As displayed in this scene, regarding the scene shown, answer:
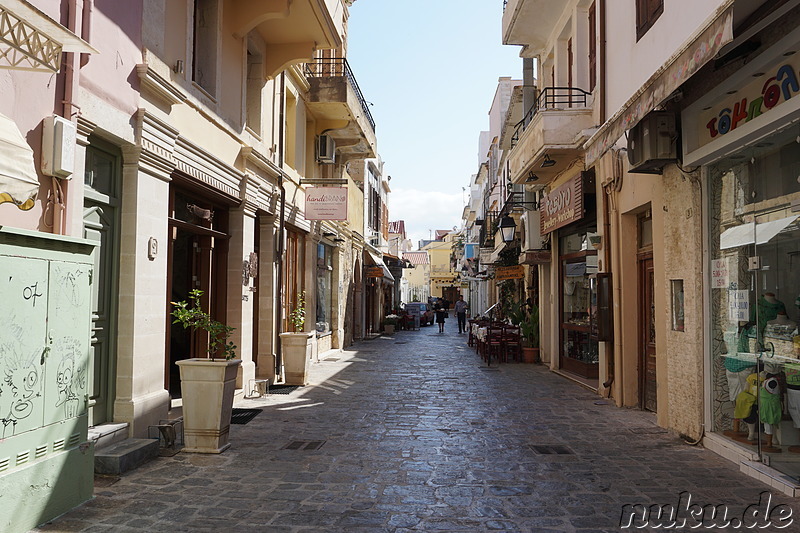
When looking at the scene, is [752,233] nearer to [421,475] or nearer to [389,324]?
[421,475]

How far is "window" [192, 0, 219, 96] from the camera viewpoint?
889 centimetres

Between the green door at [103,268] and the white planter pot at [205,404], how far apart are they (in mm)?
732

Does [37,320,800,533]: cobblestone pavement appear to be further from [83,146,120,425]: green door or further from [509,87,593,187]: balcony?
[509,87,593,187]: balcony

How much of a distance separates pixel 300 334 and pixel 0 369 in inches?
312

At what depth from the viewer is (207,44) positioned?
8.97 m

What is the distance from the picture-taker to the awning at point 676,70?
4562 millimetres

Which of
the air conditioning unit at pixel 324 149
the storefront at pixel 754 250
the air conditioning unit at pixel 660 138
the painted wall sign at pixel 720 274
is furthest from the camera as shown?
the air conditioning unit at pixel 324 149

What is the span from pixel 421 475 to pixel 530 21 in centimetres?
1065

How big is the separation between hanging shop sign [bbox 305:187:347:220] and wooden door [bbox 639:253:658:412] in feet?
21.5

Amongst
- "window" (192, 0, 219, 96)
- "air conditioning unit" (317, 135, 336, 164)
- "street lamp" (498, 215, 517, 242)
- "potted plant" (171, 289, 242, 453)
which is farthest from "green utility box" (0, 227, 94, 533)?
"street lamp" (498, 215, 517, 242)

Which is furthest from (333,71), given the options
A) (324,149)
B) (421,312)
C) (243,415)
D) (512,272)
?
(421,312)

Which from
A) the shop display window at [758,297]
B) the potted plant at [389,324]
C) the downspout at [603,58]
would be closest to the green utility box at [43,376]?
the shop display window at [758,297]

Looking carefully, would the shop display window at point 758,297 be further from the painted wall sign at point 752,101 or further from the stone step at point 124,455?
the stone step at point 124,455

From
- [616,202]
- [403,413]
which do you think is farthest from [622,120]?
[403,413]
